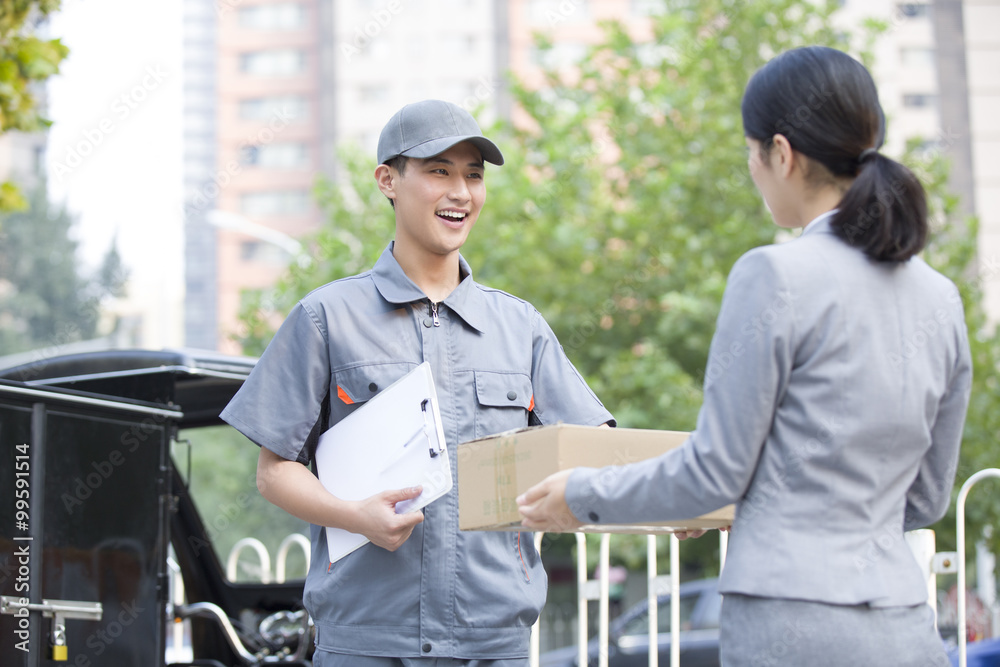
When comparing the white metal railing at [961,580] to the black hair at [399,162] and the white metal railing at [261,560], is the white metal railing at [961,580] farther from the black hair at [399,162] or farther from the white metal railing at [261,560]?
the white metal railing at [261,560]

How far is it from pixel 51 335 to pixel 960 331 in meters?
41.8

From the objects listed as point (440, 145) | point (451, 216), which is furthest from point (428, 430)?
point (440, 145)

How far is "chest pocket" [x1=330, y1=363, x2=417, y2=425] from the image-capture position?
2.81m

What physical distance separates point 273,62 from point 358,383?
62.7 meters

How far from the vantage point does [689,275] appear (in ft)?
49.2

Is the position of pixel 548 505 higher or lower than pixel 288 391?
lower

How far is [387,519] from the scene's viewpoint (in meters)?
2.58

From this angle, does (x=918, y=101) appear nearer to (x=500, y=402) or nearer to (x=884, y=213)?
(x=500, y=402)

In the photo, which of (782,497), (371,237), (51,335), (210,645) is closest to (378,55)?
(51,335)

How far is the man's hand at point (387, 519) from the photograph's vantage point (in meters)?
2.58

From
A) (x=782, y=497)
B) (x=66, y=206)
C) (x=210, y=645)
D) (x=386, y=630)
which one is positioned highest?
(x=66, y=206)

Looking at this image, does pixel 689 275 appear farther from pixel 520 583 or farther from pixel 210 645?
pixel 520 583

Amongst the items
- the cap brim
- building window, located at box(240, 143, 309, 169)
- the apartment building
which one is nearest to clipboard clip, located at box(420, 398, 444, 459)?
the cap brim

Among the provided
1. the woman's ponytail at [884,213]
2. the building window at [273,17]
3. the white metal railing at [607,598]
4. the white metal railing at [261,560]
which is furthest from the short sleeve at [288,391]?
the building window at [273,17]
